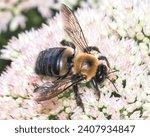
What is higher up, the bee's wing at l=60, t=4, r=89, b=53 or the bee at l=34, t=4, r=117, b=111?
the bee's wing at l=60, t=4, r=89, b=53

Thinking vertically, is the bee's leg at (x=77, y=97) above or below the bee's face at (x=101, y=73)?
below

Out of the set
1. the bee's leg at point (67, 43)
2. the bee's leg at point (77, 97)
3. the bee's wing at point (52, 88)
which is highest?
the bee's leg at point (67, 43)

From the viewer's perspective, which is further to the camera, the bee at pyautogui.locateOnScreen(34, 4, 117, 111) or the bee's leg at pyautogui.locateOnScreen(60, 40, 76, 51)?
the bee's leg at pyautogui.locateOnScreen(60, 40, 76, 51)

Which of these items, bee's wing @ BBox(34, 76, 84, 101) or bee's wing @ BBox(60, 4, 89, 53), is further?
bee's wing @ BBox(60, 4, 89, 53)

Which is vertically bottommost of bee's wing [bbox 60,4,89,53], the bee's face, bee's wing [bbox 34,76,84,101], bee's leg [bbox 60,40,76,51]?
bee's wing [bbox 34,76,84,101]

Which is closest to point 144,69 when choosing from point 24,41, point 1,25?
point 24,41

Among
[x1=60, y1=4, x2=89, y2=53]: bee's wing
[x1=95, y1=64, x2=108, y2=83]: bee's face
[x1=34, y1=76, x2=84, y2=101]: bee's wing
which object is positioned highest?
[x1=60, y1=4, x2=89, y2=53]: bee's wing

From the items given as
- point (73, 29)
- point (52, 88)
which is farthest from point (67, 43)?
point (52, 88)
